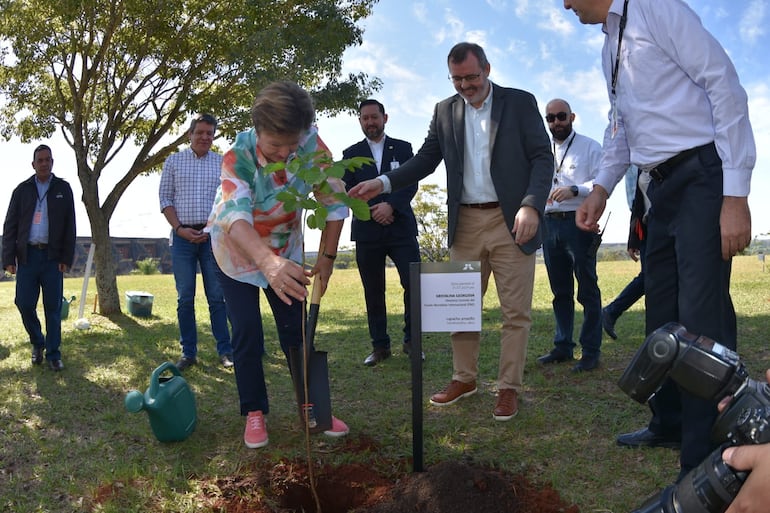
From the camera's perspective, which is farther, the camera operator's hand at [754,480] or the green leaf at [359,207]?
the green leaf at [359,207]

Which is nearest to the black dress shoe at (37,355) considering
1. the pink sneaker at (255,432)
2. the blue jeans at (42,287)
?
the blue jeans at (42,287)

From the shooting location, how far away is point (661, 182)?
8.46 feet

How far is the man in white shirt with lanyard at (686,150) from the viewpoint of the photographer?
2.30 meters

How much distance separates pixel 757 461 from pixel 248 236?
2.05 metres

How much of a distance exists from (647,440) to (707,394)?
5.93ft

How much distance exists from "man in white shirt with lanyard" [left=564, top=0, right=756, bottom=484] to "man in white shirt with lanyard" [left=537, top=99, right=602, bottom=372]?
201 centimetres

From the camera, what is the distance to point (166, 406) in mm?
3385

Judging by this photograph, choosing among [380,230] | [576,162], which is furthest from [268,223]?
[576,162]

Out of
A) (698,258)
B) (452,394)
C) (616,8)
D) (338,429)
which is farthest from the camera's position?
(452,394)

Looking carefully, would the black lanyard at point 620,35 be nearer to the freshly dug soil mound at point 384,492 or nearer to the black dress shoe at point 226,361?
the freshly dug soil mound at point 384,492

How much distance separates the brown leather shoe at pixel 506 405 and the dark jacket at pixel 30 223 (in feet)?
13.7

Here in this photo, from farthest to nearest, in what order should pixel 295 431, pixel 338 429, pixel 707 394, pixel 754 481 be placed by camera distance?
pixel 295 431 < pixel 338 429 < pixel 707 394 < pixel 754 481

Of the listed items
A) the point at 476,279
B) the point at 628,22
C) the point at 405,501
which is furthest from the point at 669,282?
the point at 405,501

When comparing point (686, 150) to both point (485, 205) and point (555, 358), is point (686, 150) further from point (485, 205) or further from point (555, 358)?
point (555, 358)
